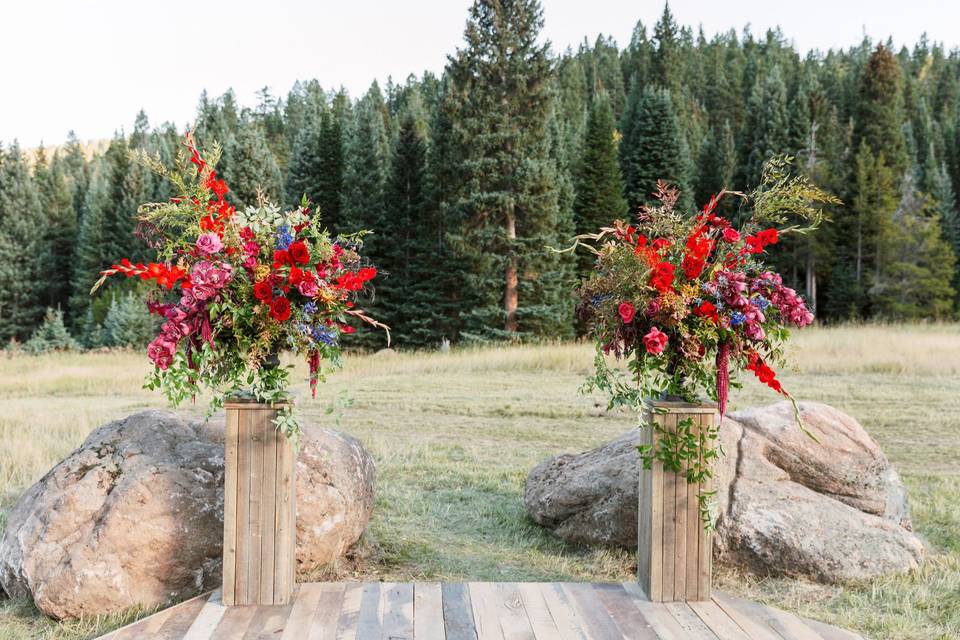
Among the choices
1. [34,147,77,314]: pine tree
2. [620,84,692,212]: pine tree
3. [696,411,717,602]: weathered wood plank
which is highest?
[620,84,692,212]: pine tree

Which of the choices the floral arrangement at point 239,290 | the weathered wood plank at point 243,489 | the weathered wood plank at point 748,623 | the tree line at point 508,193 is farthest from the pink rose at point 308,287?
the tree line at point 508,193

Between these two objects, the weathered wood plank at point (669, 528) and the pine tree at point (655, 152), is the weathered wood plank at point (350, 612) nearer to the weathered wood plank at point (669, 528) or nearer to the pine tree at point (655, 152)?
the weathered wood plank at point (669, 528)

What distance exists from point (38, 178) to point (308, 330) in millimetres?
55197

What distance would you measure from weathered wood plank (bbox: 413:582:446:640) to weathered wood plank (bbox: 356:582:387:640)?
0.58 ft

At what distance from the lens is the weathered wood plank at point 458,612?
3428mm

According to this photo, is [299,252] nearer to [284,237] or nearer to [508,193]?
[284,237]

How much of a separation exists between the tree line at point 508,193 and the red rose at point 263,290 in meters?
12.4

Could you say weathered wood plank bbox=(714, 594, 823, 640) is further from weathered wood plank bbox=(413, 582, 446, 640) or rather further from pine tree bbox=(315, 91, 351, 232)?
pine tree bbox=(315, 91, 351, 232)


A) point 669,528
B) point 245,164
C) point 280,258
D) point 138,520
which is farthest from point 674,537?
point 245,164

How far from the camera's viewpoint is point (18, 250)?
41.4 metres

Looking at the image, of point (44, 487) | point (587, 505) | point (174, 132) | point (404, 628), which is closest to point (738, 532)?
point (587, 505)

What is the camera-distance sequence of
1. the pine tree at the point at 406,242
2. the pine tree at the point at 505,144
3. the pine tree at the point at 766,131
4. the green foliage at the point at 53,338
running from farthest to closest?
the pine tree at the point at 766,131
the green foliage at the point at 53,338
the pine tree at the point at 406,242
the pine tree at the point at 505,144

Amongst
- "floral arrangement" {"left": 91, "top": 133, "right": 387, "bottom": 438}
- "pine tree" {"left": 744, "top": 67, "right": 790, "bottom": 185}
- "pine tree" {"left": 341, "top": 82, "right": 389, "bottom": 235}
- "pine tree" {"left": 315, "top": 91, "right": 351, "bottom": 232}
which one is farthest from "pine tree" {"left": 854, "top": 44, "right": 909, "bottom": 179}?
"floral arrangement" {"left": 91, "top": 133, "right": 387, "bottom": 438}

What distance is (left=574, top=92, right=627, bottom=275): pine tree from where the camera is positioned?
3453cm
